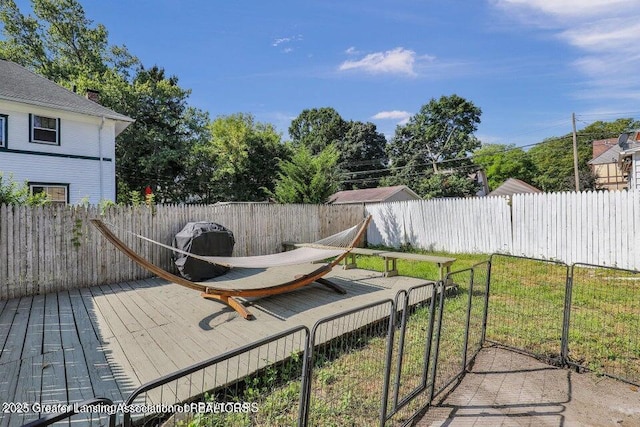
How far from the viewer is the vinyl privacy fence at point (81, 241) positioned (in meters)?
5.16

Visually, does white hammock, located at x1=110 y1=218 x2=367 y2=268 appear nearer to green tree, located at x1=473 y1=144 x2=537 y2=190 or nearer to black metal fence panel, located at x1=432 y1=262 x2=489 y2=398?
→ black metal fence panel, located at x1=432 y1=262 x2=489 y2=398

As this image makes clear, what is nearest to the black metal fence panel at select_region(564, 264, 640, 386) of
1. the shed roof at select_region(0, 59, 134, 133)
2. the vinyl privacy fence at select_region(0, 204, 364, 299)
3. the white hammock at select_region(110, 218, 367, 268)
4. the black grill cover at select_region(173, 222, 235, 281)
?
the white hammock at select_region(110, 218, 367, 268)

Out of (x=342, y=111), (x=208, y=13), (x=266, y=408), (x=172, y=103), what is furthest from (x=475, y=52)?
(x=342, y=111)

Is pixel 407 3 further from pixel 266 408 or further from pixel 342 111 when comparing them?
pixel 342 111

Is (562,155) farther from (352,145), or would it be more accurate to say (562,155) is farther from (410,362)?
(410,362)

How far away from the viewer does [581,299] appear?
16.8 ft

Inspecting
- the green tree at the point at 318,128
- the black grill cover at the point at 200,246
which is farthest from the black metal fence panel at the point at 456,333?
the green tree at the point at 318,128

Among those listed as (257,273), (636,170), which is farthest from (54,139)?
(636,170)

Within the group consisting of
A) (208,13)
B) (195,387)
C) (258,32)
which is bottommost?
(195,387)

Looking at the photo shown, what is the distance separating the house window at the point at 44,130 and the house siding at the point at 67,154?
112mm

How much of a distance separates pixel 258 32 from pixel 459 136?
19337 mm

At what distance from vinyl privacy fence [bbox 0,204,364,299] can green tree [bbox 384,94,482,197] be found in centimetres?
1960

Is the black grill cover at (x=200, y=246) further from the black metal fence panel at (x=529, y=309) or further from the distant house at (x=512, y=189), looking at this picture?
the distant house at (x=512, y=189)

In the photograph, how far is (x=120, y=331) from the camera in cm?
369
